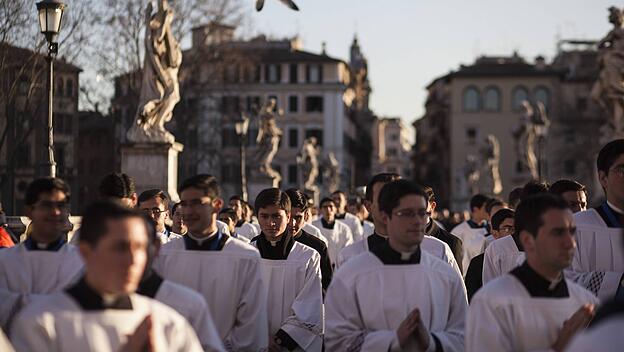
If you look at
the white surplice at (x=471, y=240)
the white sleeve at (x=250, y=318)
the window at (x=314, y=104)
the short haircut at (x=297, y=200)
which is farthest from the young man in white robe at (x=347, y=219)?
the window at (x=314, y=104)

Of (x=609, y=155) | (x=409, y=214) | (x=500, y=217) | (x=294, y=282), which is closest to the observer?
(x=409, y=214)

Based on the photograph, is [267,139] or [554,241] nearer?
[554,241]

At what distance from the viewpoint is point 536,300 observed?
6.95 metres

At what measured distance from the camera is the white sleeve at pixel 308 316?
1088 cm

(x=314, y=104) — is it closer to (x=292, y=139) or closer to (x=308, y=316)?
(x=292, y=139)

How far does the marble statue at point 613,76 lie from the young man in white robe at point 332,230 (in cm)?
842

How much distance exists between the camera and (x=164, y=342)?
6.13 meters

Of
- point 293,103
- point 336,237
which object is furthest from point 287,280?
point 293,103

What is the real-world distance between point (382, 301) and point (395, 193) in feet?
2.34

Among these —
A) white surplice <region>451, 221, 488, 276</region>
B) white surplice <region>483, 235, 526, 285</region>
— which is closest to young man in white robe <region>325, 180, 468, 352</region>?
white surplice <region>483, 235, 526, 285</region>

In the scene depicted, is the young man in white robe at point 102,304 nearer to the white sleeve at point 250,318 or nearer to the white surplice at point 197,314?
the white surplice at point 197,314

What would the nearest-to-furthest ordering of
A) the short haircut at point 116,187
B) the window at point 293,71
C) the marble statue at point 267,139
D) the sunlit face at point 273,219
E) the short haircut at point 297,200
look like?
1. the short haircut at point 116,187
2. the sunlit face at point 273,219
3. the short haircut at point 297,200
4. the marble statue at point 267,139
5. the window at point 293,71

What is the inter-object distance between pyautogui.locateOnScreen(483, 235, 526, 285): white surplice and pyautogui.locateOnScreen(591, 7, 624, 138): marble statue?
1590cm

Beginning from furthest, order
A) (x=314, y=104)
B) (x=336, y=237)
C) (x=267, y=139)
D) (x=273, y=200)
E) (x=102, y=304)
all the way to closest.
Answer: (x=314, y=104), (x=267, y=139), (x=336, y=237), (x=273, y=200), (x=102, y=304)
